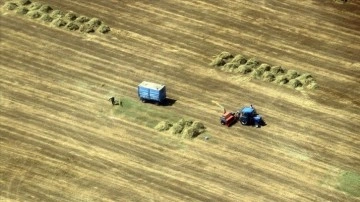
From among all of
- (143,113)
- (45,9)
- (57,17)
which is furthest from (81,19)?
(143,113)

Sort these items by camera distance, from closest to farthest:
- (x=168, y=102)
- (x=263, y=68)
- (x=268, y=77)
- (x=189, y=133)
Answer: (x=189, y=133) < (x=168, y=102) < (x=268, y=77) < (x=263, y=68)

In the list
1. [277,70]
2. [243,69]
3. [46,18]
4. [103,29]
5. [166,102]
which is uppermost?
[277,70]

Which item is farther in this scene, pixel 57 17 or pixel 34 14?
pixel 34 14

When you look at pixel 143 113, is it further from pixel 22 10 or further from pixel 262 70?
pixel 22 10

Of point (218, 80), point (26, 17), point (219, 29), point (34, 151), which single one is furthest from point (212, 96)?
point (26, 17)

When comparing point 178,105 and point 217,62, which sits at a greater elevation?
point 217,62

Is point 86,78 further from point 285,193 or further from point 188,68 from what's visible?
point 285,193

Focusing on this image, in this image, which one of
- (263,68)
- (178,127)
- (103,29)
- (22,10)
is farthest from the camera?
(22,10)

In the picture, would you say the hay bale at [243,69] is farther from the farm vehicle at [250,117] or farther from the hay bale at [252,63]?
the farm vehicle at [250,117]
